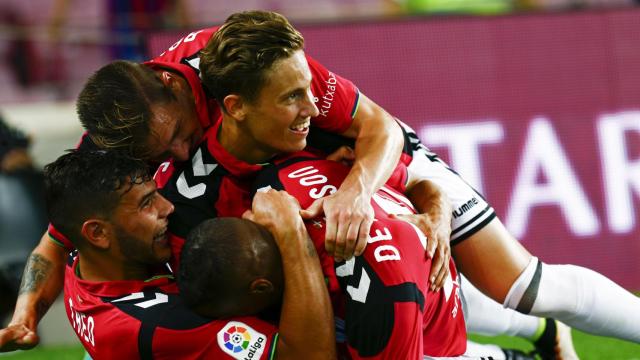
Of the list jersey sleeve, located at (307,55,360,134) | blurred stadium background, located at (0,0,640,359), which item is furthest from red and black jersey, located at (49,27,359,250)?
blurred stadium background, located at (0,0,640,359)

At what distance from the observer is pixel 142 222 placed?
139 inches

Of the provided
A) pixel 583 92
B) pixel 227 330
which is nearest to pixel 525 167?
pixel 583 92

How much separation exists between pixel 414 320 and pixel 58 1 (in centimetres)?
593

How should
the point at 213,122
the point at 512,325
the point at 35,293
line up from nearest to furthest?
the point at 213,122 → the point at 35,293 → the point at 512,325

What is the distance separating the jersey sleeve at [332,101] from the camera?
12.4 feet

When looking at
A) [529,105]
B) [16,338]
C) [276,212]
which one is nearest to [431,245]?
[276,212]

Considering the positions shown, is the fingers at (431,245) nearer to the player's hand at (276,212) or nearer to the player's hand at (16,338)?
the player's hand at (276,212)

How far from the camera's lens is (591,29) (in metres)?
6.33

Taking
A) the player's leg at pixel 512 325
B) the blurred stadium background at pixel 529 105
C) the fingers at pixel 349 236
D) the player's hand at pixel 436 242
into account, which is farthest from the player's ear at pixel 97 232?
the blurred stadium background at pixel 529 105

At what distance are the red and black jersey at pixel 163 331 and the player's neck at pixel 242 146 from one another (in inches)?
21.1

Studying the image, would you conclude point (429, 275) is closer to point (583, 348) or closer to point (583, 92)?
point (583, 348)

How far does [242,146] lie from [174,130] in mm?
259

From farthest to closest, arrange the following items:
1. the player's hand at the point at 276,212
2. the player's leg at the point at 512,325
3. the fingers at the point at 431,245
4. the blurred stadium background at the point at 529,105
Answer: the blurred stadium background at the point at 529,105 → the player's leg at the point at 512,325 → the fingers at the point at 431,245 → the player's hand at the point at 276,212

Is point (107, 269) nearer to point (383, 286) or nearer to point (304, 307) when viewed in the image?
point (304, 307)
